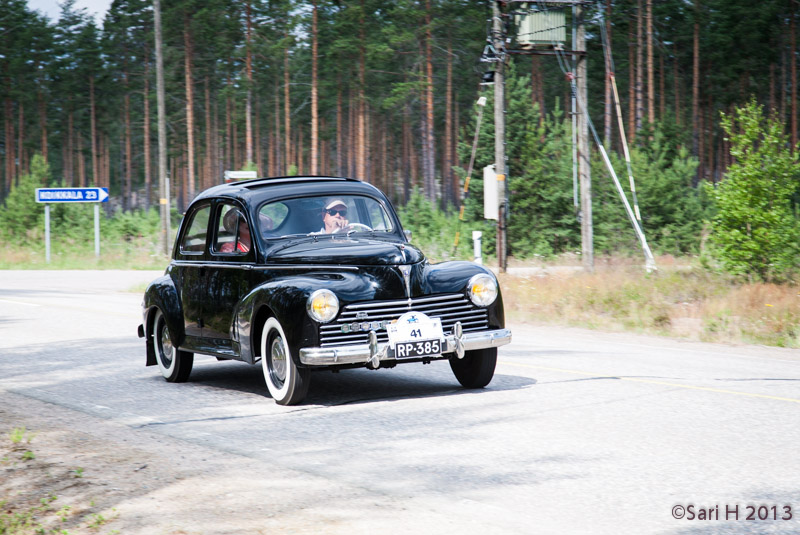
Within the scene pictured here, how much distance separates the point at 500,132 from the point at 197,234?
12274 mm

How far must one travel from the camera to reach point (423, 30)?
163 ft

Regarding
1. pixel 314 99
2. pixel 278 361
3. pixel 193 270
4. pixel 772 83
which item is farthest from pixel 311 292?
pixel 772 83

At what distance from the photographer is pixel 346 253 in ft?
27.2

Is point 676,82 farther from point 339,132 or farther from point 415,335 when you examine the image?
point 415,335

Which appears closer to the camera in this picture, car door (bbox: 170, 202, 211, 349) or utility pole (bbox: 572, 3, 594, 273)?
car door (bbox: 170, 202, 211, 349)

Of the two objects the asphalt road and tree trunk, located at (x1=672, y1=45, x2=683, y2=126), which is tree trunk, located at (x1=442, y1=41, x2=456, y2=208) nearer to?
tree trunk, located at (x1=672, y1=45, x2=683, y2=126)

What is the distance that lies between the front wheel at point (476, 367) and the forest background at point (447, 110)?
6.29 m

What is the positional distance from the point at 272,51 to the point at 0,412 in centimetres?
4170

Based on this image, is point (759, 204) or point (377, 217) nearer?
point (377, 217)

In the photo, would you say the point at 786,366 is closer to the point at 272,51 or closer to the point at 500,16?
the point at 500,16

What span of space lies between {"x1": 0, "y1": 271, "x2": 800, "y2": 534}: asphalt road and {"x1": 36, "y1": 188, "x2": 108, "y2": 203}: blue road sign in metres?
25.8

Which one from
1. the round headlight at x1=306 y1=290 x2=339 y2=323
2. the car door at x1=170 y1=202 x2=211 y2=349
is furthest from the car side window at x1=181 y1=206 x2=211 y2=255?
the round headlight at x1=306 y1=290 x2=339 y2=323

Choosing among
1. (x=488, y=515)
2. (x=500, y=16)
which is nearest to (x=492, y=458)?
(x=488, y=515)

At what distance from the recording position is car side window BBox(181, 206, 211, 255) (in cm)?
980
